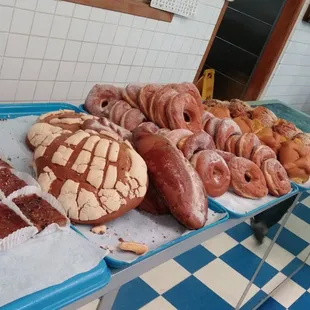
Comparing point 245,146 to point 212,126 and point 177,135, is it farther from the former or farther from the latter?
point 177,135

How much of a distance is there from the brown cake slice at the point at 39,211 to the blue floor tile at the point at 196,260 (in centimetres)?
97

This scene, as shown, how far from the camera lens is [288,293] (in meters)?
2.71

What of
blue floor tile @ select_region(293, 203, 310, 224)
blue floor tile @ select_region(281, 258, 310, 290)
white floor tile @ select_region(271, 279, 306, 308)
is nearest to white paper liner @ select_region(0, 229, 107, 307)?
blue floor tile @ select_region(293, 203, 310, 224)

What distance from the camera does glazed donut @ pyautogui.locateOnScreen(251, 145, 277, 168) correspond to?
159cm

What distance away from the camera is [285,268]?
9.11 ft

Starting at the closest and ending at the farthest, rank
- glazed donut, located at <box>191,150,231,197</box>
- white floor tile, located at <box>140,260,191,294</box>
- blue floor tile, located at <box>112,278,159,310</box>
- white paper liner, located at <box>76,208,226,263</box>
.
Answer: white paper liner, located at <box>76,208,226,263</box> < blue floor tile, located at <box>112,278,159,310</box> < glazed donut, located at <box>191,150,231,197</box> < white floor tile, located at <box>140,260,191,294</box>

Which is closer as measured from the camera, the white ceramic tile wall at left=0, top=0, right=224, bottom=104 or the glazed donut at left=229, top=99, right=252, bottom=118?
the white ceramic tile wall at left=0, top=0, right=224, bottom=104

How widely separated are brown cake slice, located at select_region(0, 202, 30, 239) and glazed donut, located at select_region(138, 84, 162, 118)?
71 centimetres

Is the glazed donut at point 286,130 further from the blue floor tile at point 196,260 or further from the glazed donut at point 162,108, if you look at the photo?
the glazed donut at point 162,108

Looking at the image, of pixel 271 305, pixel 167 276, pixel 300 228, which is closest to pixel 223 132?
pixel 167 276

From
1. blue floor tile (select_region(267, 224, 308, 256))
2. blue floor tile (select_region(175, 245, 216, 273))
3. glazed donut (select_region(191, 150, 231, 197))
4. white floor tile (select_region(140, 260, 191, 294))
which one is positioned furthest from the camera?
blue floor tile (select_region(267, 224, 308, 256))

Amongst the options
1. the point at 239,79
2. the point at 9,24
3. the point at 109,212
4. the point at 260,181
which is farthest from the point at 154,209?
the point at 239,79

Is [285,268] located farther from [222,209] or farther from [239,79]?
[239,79]

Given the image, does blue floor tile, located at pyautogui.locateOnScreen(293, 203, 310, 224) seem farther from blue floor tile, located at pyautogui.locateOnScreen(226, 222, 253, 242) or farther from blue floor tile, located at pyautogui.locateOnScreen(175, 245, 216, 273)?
blue floor tile, located at pyautogui.locateOnScreen(175, 245, 216, 273)
